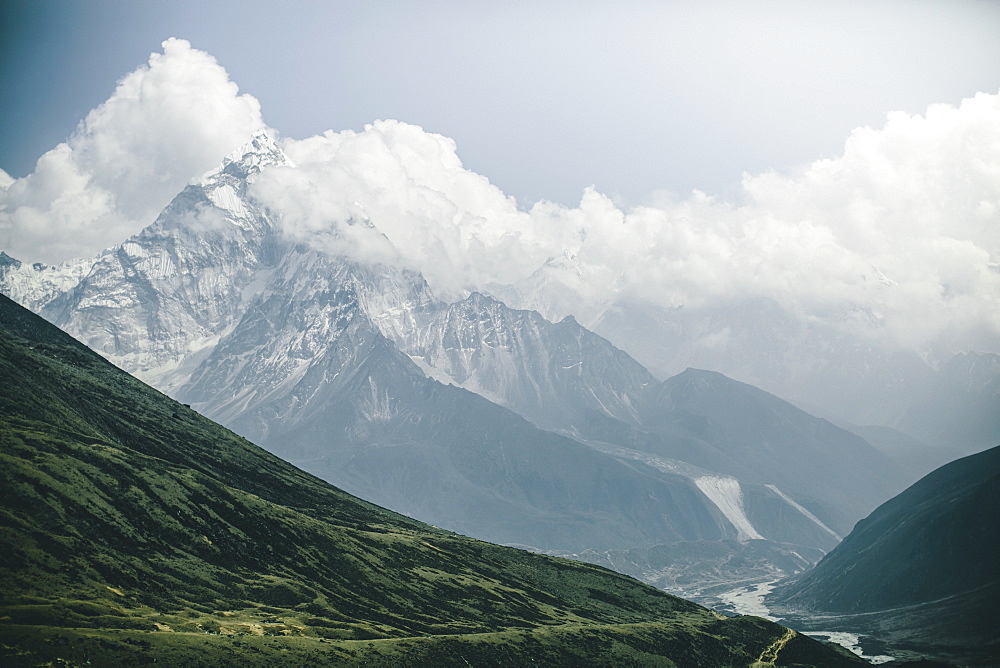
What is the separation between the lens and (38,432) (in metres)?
186

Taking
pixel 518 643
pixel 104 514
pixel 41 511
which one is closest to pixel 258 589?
pixel 104 514

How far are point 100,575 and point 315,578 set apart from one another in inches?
2446

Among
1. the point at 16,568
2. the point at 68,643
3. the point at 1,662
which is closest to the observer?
the point at 1,662

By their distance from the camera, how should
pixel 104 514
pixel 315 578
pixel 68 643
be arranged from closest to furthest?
pixel 68 643, pixel 104 514, pixel 315 578

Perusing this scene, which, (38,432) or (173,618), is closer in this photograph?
(173,618)

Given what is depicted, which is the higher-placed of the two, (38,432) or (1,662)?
(38,432)

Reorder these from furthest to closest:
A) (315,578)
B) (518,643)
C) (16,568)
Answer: (315,578) < (518,643) < (16,568)

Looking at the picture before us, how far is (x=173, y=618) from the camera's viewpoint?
136m

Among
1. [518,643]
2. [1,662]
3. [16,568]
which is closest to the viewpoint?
[1,662]

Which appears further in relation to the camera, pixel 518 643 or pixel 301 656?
pixel 518 643

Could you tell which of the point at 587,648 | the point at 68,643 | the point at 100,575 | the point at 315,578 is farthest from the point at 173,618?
the point at 587,648

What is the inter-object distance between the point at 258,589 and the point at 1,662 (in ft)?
255

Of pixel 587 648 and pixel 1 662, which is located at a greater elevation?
pixel 587 648

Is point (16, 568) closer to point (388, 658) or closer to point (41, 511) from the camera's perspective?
point (41, 511)
